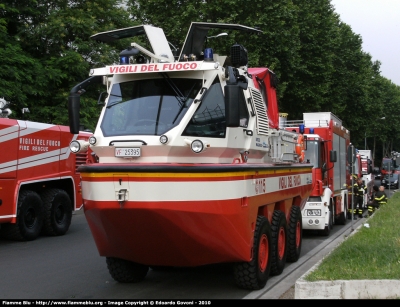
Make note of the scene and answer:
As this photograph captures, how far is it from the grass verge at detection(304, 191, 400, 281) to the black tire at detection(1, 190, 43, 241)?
23.1ft

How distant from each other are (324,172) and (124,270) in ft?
27.7

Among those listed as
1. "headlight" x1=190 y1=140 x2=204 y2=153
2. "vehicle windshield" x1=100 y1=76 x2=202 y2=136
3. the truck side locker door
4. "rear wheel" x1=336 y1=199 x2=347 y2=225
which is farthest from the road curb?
"rear wheel" x1=336 y1=199 x2=347 y2=225

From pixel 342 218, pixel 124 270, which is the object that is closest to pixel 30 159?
pixel 124 270

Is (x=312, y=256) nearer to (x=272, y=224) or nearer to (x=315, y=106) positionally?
(x=272, y=224)

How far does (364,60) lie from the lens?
4147 centimetres

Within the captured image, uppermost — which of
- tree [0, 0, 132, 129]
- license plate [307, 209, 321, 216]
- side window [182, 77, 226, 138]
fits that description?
tree [0, 0, 132, 129]

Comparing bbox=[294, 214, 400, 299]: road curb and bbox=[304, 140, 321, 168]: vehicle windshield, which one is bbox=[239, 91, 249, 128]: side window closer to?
bbox=[294, 214, 400, 299]: road curb

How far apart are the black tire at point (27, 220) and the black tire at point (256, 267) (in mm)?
6981

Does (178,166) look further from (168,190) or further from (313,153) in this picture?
(313,153)

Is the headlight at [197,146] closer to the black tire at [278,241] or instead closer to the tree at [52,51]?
the black tire at [278,241]

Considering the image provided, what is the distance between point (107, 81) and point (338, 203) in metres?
11.1

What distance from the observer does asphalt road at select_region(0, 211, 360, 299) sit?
28.2 feet

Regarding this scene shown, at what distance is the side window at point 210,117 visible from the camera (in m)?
7.92

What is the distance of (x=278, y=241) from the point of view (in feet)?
32.3
